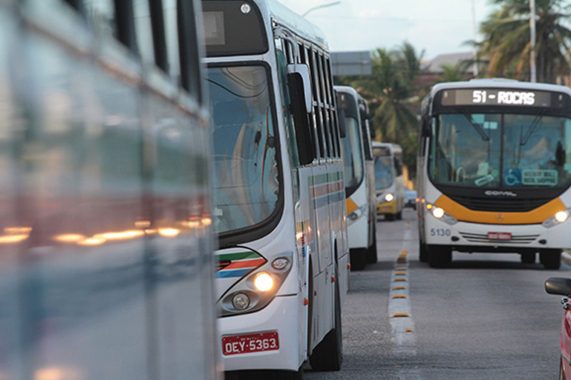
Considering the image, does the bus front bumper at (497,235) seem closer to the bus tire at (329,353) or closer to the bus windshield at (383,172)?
the bus tire at (329,353)

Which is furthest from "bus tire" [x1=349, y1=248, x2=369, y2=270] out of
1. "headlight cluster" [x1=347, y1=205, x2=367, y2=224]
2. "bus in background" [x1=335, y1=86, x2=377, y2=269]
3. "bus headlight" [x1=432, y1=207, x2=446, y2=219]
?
"bus headlight" [x1=432, y1=207, x2=446, y2=219]

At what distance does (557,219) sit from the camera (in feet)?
86.4

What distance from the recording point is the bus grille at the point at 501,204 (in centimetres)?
2645

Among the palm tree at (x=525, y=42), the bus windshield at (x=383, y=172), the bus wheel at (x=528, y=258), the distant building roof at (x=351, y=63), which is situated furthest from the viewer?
the palm tree at (x=525, y=42)

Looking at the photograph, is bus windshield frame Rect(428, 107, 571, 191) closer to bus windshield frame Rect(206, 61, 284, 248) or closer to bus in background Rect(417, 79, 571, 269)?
bus in background Rect(417, 79, 571, 269)

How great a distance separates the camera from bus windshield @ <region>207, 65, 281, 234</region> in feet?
31.0

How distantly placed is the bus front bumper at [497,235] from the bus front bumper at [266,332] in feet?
Result: 56.0

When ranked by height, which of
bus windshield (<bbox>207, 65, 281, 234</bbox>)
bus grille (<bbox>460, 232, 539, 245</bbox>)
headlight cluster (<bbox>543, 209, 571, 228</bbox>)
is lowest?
bus grille (<bbox>460, 232, 539, 245</bbox>)

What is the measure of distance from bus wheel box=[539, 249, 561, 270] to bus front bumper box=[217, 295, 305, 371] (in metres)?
18.1

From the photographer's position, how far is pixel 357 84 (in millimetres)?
90250

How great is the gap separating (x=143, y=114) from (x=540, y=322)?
43.2ft

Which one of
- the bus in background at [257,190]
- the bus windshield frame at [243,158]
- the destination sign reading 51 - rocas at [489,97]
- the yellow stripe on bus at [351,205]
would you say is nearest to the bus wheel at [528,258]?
the destination sign reading 51 - rocas at [489,97]

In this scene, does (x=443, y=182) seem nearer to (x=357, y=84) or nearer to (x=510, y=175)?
(x=510, y=175)

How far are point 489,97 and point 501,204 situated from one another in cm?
192
